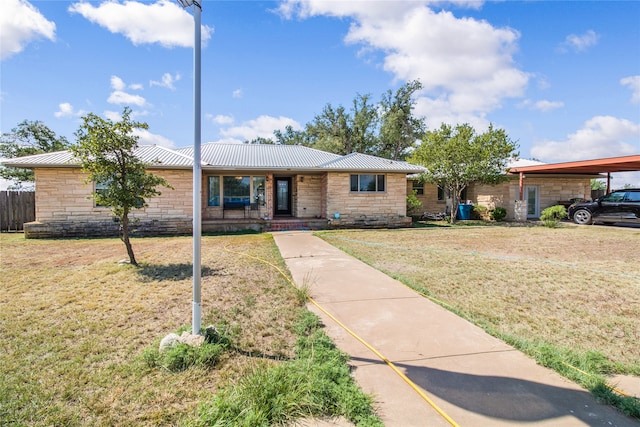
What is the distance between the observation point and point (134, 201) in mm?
A: 6941

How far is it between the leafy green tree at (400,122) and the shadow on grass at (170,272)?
2912cm

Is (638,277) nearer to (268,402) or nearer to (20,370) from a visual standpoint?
(268,402)

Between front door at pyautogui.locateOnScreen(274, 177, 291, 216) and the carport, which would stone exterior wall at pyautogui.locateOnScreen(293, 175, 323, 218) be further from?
the carport

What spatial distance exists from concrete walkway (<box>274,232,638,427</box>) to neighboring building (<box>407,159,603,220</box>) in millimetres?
15657

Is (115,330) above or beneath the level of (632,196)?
beneath

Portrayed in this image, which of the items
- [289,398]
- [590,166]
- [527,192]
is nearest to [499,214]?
[527,192]

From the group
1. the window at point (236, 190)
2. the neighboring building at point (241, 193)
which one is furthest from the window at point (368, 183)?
the window at point (236, 190)

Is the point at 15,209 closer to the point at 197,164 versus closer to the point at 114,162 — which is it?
the point at 114,162

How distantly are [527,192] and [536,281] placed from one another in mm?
16637

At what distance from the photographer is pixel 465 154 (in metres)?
16.0

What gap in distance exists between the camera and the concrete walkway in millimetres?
2230

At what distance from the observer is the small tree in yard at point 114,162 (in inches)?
253

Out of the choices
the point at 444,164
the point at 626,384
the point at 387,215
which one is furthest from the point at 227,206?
the point at 626,384

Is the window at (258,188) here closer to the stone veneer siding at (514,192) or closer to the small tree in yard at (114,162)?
the small tree in yard at (114,162)
